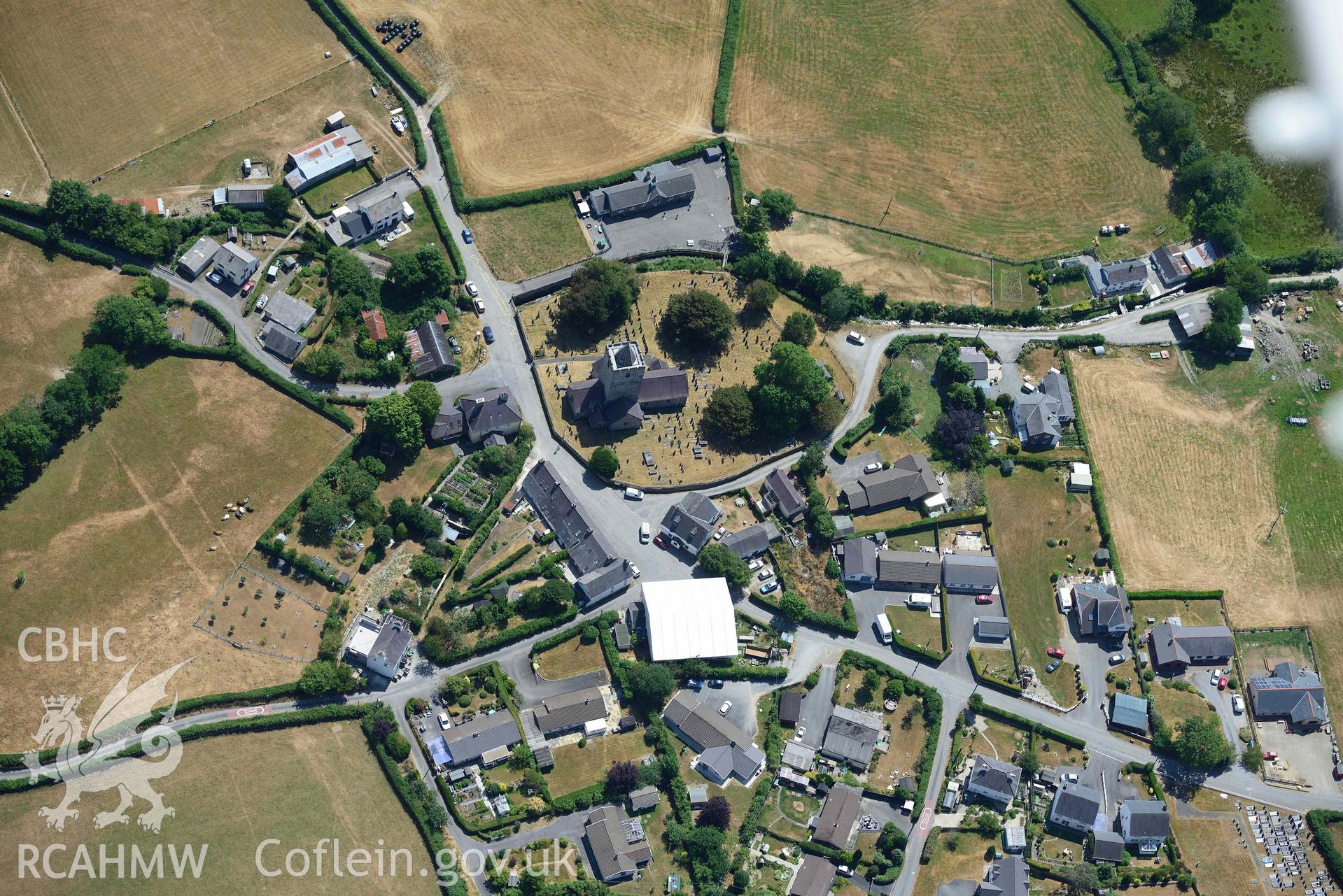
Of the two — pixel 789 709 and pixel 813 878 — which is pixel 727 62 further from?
pixel 813 878

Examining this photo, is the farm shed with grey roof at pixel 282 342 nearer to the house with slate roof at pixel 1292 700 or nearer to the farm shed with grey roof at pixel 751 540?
the farm shed with grey roof at pixel 751 540

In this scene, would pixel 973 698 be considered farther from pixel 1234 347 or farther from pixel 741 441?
pixel 1234 347

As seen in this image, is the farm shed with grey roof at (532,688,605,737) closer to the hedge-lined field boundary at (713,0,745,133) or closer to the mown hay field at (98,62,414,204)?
the mown hay field at (98,62,414,204)

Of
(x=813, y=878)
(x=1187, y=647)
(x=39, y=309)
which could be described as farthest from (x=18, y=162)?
(x=1187, y=647)

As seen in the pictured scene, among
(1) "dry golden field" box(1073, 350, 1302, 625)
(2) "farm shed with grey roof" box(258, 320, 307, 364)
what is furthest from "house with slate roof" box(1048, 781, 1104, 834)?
(2) "farm shed with grey roof" box(258, 320, 307, 364)

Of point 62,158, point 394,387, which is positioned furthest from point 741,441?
point 62,158

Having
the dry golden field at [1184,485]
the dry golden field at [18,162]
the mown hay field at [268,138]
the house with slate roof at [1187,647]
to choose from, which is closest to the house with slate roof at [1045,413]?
the dry golden field at [1184,485]

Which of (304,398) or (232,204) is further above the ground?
(232,204)
